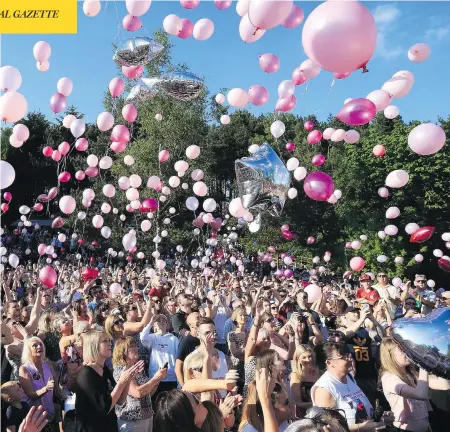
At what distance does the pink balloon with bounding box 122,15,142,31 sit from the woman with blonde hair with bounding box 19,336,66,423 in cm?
625

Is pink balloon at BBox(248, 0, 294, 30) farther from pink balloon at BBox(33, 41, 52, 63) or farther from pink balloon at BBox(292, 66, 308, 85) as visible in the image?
pink balloon at BBox(33, 41, 52, 63)

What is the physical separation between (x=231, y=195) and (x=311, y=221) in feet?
32.7

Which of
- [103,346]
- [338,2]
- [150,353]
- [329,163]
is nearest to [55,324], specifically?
[150,353]

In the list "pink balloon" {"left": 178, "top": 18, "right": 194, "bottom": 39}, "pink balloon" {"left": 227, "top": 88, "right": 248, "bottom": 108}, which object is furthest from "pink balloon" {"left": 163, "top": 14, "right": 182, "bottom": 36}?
"pink balloon" {"left": 227, "top": 88, "right": 248, "bottom": 108}

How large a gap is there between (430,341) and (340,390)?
76cm

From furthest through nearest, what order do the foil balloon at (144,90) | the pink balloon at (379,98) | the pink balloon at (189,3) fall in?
1. the foil balloon at (144,90)
2. the pink balloon at (189,3)
3. the pink balloon at (379,98)

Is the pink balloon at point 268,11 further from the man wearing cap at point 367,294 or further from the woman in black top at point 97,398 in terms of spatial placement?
the man wearing cap at point 367,294

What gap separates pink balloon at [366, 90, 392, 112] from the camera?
770 cm

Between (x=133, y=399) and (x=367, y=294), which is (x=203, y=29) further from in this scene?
(x=133, y=399)

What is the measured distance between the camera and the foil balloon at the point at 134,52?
34.5 feet

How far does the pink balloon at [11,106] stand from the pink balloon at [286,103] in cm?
452

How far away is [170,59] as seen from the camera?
88.6 feet

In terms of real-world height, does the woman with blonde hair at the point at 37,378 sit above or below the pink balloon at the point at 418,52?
below

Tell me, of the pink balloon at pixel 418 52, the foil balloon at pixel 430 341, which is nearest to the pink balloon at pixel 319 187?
the pink balloon at pixel 418 52
